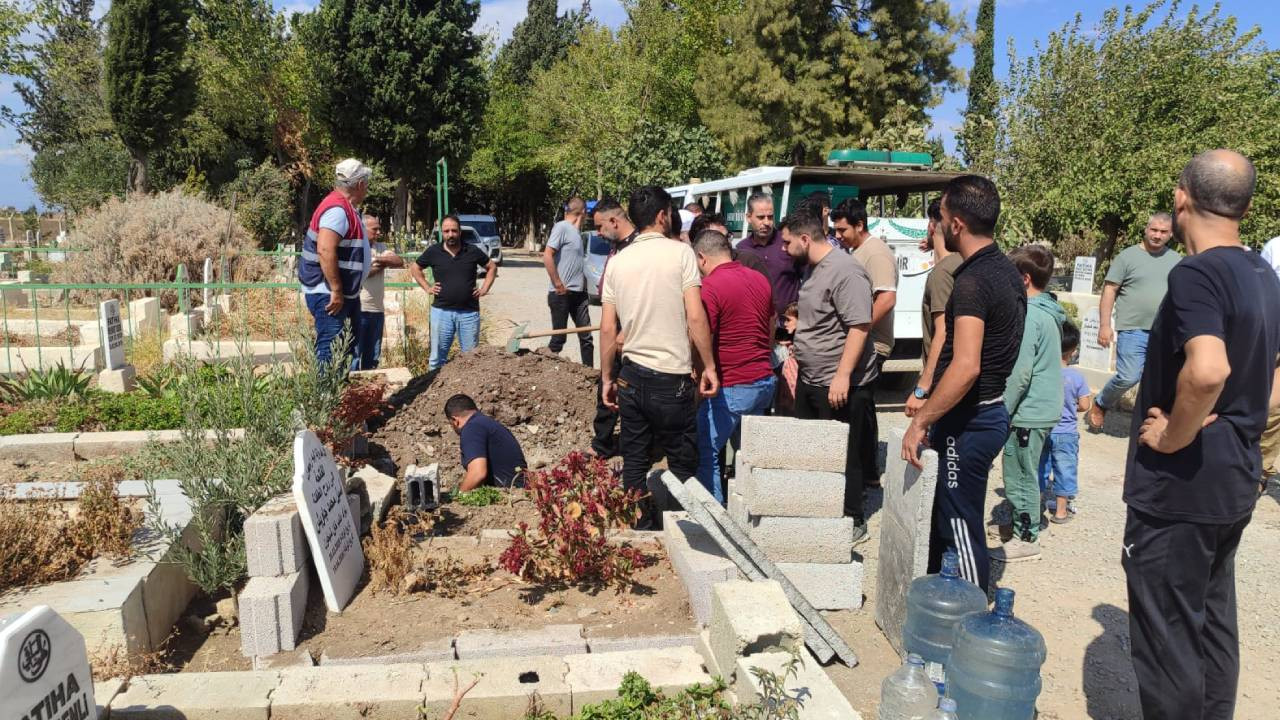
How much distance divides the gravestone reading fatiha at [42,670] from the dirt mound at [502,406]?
3.92 m

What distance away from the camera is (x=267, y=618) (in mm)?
3379

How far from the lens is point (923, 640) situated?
11.4ft

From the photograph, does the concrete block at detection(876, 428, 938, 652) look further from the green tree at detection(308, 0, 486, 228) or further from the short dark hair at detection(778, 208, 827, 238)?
the green tree at detection(308, 0, 486, 228)

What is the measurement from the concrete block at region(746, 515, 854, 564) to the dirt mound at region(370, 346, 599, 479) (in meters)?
2.72

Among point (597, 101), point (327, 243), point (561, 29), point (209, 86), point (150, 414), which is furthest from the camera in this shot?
point (561, 29)

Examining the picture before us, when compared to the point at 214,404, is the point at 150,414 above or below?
below

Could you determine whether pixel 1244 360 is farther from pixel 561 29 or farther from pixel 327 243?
pixel 561 29

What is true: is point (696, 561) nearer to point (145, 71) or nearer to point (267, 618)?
point (267, 618)

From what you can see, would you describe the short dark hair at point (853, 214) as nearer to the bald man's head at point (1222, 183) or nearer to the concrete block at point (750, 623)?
the bald man's head at point (1222, 183)

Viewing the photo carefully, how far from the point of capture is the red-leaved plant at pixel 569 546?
3916mm

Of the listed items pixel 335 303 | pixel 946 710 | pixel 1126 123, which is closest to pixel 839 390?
pixel 946 710

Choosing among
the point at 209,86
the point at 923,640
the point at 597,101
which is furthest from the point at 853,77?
the point at 923,640

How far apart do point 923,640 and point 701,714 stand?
42.5 inches

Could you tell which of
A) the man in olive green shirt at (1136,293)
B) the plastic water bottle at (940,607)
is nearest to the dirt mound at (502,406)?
the plastic water bottle at (940,607)
